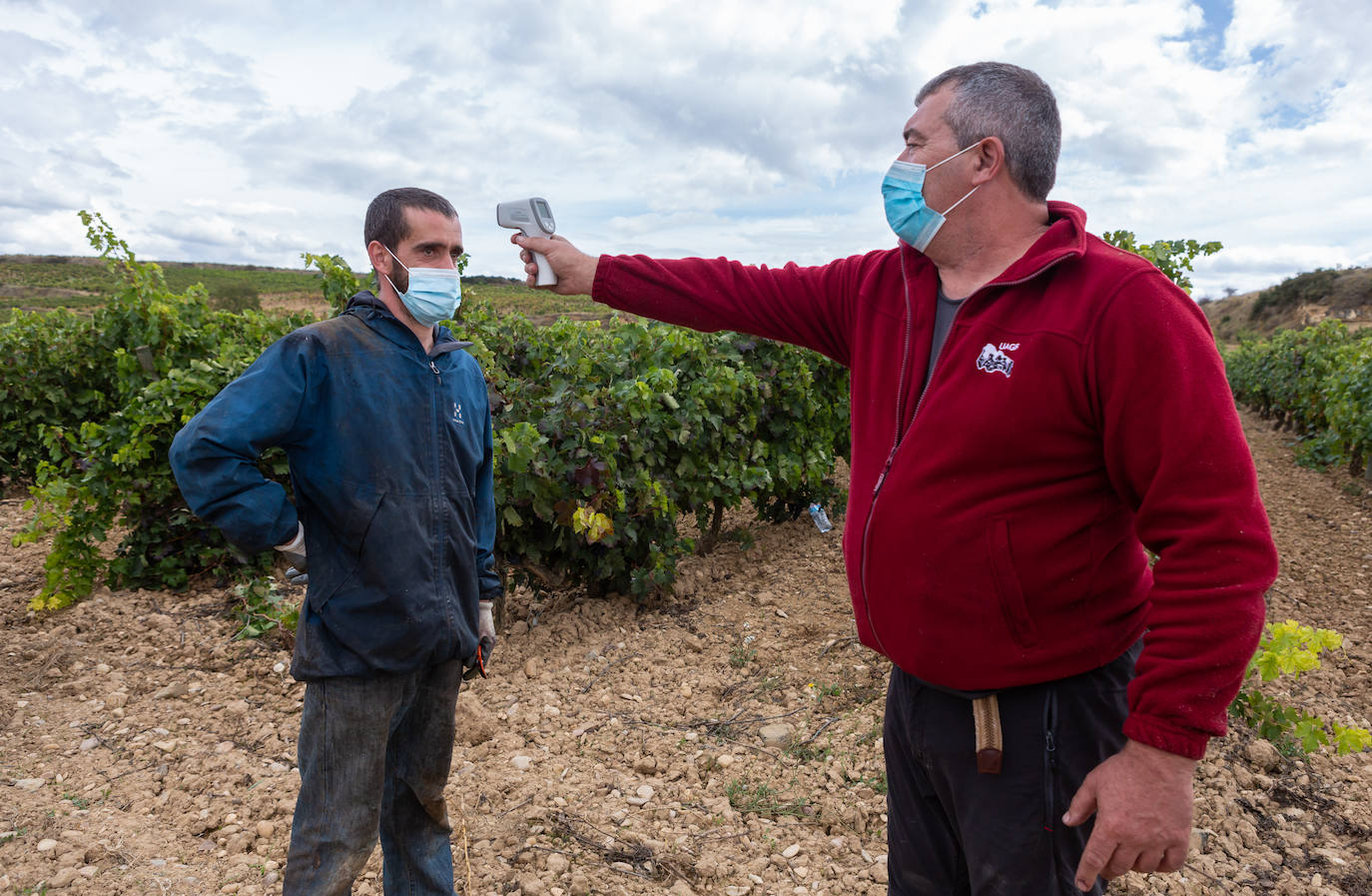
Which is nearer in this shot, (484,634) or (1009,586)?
(1009,586)

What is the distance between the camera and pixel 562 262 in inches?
93.8

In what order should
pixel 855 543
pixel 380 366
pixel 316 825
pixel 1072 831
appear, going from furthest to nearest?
1. pixel 380 366
2. pixel 316 825
3. pixel 855 543
4. pixel 1072 831

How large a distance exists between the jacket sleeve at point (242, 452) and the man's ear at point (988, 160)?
175cm

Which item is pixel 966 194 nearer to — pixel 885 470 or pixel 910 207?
pixel 910 207

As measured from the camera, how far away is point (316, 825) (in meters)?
2.14

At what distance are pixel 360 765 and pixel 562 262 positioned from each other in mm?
1486

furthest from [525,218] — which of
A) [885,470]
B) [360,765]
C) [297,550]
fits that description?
[360,765]

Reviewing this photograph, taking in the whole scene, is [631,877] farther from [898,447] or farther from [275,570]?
[275,570]

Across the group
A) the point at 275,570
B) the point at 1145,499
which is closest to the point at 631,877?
the point at 1145,499

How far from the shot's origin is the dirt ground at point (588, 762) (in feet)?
9.37

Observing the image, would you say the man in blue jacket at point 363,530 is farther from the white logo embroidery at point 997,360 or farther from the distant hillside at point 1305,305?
the distant hillside at point 1305,305

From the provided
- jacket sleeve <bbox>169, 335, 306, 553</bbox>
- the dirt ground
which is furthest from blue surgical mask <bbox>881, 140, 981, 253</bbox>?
the dirt ground

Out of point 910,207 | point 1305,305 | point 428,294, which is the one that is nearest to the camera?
point 910,207

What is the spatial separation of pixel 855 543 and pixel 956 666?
0.35m
